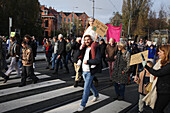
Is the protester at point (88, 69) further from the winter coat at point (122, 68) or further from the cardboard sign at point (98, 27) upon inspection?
the cardboard sign at point (98, 27)

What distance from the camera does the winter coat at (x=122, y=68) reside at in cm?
436

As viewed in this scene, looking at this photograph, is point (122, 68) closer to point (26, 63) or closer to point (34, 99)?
point (34, 99)

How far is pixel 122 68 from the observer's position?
173 inches

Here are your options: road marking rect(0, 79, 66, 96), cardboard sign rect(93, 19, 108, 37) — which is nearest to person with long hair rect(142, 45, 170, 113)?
cardboard sign rect(93, 19, 108, 37)

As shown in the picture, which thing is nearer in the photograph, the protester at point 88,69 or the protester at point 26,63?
the protester at point 88,69

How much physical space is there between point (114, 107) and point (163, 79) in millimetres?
1795

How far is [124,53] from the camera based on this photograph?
4473 mm

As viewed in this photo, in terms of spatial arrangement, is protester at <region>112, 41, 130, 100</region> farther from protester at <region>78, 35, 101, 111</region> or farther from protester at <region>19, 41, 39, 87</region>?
protester at <region>19, 41, 39, 87</region>

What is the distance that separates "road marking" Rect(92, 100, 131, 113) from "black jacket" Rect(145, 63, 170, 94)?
4.92ft

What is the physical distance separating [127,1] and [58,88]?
124 feet

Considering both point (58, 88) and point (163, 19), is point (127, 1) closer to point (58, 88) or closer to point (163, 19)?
point (163, 19)

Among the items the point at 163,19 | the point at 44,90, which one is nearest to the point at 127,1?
the point at 163,19

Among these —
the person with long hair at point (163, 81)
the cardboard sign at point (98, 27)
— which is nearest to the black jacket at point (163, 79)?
the person with long hair at point (163, 81)

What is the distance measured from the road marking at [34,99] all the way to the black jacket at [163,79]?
316 cm
